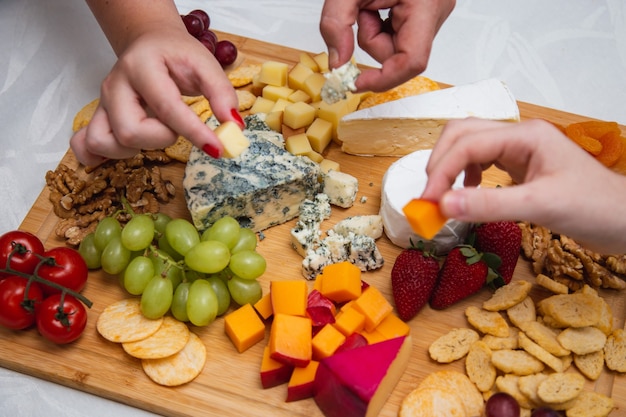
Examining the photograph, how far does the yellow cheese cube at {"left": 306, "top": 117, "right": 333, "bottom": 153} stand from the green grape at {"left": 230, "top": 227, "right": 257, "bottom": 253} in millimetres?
414

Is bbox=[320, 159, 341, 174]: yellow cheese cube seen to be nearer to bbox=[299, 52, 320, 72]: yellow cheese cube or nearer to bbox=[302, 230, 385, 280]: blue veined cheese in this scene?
bbox=[302, 230, 385, 280]: blue veined cheese

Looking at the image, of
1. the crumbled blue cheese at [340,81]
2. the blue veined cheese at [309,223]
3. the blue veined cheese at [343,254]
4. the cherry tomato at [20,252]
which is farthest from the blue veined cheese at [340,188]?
the cherry tomato at [20,252]

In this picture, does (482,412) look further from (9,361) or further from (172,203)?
(9,361)

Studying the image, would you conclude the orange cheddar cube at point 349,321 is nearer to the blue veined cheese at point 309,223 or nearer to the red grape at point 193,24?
the blue veined cheese at point 309,223

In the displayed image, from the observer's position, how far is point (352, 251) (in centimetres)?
179

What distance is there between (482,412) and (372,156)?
87 cm

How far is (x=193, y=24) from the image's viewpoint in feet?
7.24

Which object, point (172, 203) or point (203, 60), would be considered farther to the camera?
point (172, 203)

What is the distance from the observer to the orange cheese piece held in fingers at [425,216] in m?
1.18

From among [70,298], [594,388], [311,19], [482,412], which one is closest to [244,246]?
[70,298]

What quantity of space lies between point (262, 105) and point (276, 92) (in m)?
0.06

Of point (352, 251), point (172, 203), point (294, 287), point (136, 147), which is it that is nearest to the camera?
point (136, 147)

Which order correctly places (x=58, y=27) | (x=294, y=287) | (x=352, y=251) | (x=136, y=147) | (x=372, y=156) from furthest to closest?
(x=58, y=27)
(x=372, y=156)
(x=352, y=251)
(x=294, y=287)
(x=136, y=147)

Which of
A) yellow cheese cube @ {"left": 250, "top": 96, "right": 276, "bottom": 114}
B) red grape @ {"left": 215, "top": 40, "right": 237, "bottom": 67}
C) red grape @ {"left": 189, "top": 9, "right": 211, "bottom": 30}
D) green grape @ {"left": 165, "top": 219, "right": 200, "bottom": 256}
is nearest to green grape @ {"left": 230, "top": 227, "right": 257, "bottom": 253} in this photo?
green grape @ {"left": 165, "top": 219, "right": 200, "bottom": 256}
